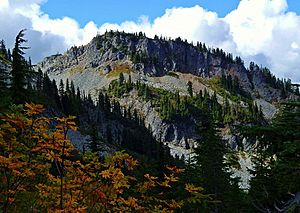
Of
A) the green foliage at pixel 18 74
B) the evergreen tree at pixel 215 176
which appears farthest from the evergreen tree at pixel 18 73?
the evergreen tree at pixel 215 176

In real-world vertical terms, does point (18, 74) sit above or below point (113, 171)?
above

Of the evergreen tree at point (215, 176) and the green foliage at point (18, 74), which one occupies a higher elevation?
the green foliage at point (18, 74)

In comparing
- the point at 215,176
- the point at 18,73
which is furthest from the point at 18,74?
the point at 215,176

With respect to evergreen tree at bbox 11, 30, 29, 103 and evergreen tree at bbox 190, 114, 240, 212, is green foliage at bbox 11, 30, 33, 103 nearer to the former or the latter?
evergreen tree at bbox 11, 30, 29, 103

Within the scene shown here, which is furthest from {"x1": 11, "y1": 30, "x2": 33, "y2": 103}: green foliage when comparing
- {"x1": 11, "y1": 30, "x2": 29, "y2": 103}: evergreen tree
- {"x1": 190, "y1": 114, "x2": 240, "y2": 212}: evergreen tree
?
{"x1": 190, "y1": 114, "x2": 240, "y2": 212}: evergreen tree

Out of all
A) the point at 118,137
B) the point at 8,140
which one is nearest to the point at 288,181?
the point at 8,140

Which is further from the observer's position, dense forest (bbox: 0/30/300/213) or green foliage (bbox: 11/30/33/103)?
green foliage (bbox: 11/30/33/103)

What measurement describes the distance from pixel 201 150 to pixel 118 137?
419ft

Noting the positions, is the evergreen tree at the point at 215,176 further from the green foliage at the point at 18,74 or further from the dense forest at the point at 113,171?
the green foliage at the point at 18,74

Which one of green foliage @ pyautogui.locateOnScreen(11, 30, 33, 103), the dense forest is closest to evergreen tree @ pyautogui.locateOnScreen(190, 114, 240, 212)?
the dense forest

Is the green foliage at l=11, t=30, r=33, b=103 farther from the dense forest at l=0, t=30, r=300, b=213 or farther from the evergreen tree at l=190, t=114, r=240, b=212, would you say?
the evergreen tree at l=190, t=114, r=240, b=212

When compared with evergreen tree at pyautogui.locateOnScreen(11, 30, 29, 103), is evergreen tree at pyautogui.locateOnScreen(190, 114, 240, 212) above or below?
below

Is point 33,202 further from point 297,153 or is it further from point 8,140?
point 297,153

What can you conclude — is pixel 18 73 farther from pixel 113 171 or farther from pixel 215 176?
pixel 113 171
